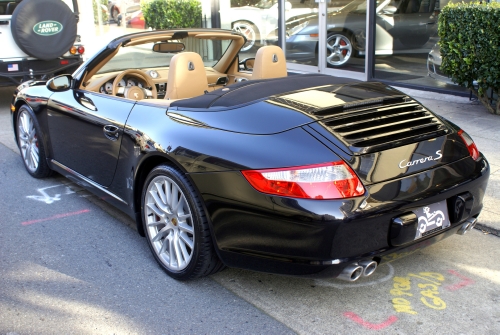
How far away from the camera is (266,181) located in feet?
9.91

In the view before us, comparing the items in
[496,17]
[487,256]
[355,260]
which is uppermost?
[496,17]

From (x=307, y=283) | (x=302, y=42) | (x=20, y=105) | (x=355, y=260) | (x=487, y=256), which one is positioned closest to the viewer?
(x=355, y=260)

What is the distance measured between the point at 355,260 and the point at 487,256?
1369 millimetres

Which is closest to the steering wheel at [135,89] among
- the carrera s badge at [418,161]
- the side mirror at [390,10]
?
the carrera s badge at [418,161]

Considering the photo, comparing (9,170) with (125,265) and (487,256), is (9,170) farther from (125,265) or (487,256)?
(487,256)

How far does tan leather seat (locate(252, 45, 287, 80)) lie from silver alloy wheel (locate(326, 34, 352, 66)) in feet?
20.2

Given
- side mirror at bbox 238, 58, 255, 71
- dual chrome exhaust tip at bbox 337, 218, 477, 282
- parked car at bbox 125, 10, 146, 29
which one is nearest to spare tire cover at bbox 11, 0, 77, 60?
side mirror at bbox 238, 58, 255, 71

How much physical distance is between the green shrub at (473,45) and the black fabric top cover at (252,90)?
3563 mm

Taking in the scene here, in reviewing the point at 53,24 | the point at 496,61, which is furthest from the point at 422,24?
the point at 53,24

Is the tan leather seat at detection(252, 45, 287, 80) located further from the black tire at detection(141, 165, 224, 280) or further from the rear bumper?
the rear bumper

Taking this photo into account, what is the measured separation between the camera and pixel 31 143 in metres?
5.60

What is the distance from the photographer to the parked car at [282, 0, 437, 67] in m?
9.12

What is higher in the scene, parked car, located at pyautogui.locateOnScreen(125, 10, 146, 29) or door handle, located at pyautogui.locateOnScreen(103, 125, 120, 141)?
door handle, located at pyautogui.locateOnScreen(103, 125, 120, 141)

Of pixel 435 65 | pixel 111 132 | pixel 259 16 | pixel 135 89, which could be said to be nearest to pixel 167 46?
pixel 135 89
